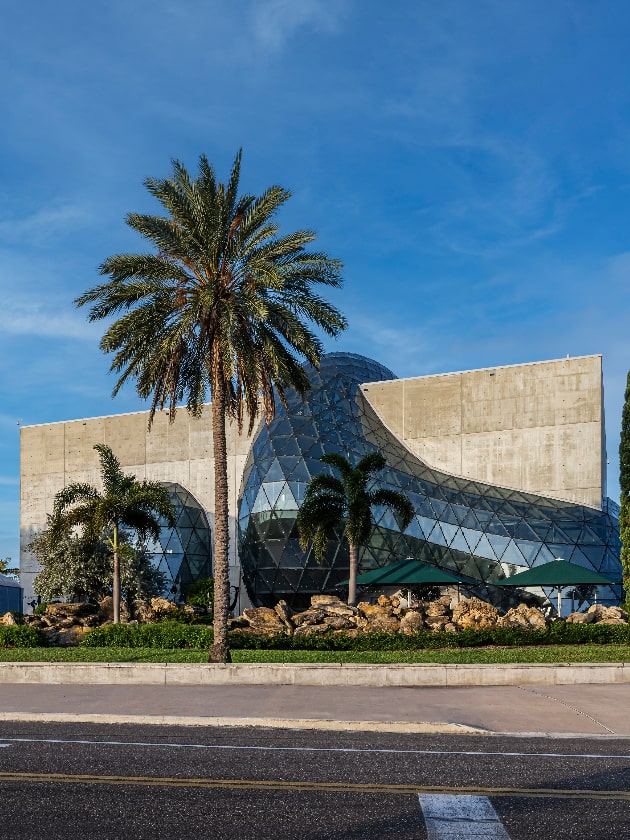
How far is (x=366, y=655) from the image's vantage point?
21.3m

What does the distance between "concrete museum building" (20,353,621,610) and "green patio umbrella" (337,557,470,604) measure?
9293 millimetres

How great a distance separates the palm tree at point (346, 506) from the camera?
30527 millimetres

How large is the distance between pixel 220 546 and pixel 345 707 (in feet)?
25.7

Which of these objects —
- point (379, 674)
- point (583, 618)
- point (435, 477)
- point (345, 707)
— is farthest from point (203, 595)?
point (345, 707)

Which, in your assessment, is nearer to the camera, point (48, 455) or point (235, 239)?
point (235, 239)

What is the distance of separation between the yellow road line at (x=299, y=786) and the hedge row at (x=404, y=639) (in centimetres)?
1432

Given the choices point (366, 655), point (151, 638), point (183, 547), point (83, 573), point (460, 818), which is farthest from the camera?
point (183, 547)

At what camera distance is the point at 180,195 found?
22.7 meters

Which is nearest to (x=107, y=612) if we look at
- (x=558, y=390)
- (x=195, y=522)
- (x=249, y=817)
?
(x=195, y=522)

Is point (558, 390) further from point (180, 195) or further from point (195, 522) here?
point (180, 195)

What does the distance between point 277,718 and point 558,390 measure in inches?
1308

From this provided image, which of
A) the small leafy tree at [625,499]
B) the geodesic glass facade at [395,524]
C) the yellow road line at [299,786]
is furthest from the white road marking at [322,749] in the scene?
the geodesic glass facade at [395,524]

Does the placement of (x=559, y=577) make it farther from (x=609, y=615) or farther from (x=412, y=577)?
(x=412, y=577)

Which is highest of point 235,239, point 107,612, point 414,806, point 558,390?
point 235,239
